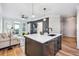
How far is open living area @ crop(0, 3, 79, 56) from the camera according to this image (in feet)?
5.82

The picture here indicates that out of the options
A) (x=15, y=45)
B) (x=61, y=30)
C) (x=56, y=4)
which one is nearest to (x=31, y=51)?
(x=15, y=45)

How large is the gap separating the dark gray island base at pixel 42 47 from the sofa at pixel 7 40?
0.87ft

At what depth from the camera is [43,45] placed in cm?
171

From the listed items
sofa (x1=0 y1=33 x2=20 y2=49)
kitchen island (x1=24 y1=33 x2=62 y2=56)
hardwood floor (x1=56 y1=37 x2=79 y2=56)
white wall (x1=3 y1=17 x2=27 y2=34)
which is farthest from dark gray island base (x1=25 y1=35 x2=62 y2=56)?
white wall (x1=3 y1=17 x2=27 y2=34)

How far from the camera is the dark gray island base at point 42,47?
1747 millimetres

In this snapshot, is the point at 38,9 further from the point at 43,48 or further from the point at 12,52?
the point at 12,52

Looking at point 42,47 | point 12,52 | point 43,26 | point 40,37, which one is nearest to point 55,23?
point 43,26

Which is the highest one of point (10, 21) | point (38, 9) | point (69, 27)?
point (38, 9)

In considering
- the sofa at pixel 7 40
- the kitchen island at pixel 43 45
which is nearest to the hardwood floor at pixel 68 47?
the kitchen island at pixel 43 45

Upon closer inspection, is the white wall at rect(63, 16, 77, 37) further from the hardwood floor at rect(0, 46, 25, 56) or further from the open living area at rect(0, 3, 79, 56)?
the hardwood floor at rect(0, 46, 25, 56)

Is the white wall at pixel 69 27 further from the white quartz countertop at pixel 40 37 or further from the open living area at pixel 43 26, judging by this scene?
the white quartz countertop at pixel 40 37

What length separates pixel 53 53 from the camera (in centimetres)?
186

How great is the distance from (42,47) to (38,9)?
0.81 m

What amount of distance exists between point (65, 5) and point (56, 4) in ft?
0.64
